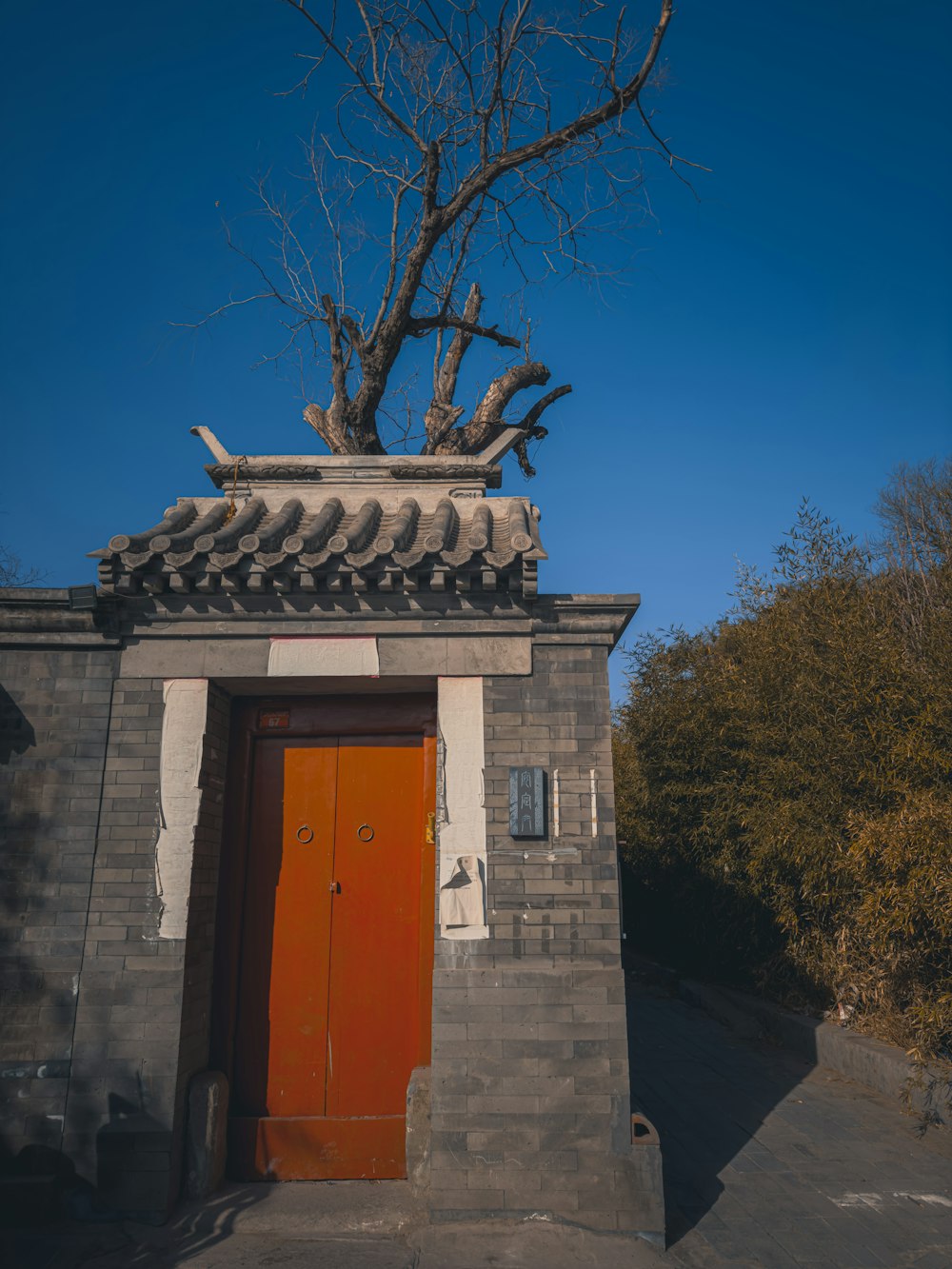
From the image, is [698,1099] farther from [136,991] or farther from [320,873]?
[136,991]

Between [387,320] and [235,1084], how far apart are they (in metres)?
7.11

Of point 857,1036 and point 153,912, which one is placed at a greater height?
point 153,912

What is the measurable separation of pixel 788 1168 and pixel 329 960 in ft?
10.0

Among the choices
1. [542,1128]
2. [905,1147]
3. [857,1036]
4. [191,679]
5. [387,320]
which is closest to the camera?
[542,1128]

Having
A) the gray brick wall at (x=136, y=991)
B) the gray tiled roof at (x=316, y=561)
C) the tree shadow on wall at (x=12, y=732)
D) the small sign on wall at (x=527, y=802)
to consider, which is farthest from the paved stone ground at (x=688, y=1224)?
the gray tiled roof at (x=316, y=561)

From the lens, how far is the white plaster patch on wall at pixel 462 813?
170 inches

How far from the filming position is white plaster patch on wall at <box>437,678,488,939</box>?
4.32m

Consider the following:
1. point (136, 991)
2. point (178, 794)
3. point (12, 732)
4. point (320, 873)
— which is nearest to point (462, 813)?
point (320, 873)

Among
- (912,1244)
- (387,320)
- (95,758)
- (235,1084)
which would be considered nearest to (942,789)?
(912,1244)

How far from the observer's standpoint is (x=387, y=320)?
891 cm

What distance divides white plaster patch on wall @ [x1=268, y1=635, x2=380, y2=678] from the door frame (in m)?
0.41

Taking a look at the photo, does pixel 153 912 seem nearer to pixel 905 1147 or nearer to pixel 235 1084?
pixel 235 1084

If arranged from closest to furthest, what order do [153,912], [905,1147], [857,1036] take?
[153,912]
[905,1147]
[857,1036]

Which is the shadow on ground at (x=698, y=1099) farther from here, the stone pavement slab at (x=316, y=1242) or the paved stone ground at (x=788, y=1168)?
the stone pavement slab at (x=316, y=1242)
